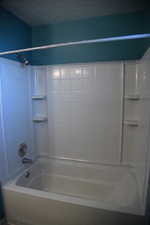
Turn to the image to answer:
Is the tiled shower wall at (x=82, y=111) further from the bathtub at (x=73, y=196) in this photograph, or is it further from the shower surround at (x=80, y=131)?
the bathtub at (x=73, y=196)

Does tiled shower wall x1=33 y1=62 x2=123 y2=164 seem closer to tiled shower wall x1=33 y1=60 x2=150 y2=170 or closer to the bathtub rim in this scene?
tiled shower wall x1=33 y1=60 x2=150 y2=170

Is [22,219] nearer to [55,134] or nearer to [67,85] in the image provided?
[55,134]

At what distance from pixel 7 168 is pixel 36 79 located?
1.34 m

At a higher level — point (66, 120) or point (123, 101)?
point (123, 101)

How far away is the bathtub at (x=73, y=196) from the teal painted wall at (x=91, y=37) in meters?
1.64

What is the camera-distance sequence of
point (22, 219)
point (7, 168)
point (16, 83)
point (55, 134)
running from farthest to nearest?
point (55, 134), point (16, 83), point (7, 168), point (22, 219)

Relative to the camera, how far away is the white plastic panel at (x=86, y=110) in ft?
6.27

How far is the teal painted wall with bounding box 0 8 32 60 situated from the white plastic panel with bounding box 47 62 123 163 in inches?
21.1

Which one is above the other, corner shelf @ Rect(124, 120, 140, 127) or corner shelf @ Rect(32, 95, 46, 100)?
corner shelf @ Rect(32, 95, 46, 100)

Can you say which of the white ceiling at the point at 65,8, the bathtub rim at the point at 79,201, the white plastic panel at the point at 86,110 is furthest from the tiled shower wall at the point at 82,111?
the bathtub rim at the point at 79,201

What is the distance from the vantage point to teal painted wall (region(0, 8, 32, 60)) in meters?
1.55

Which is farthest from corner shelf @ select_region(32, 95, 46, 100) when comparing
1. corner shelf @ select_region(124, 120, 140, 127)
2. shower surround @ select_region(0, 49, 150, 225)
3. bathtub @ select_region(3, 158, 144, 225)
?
corner shelf @ select_region(124, 120, 140, 127)

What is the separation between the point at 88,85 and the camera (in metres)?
1.97

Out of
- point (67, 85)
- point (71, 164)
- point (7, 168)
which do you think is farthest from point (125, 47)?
point (7, 168)
